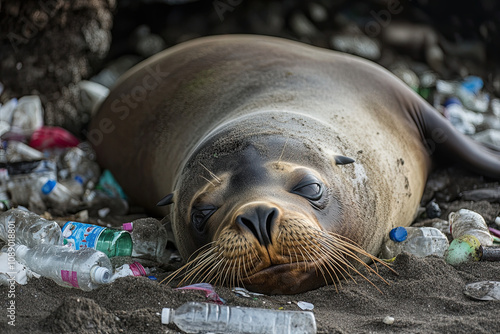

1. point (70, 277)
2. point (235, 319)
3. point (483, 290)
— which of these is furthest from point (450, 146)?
point (70, 277)

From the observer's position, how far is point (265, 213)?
9.23ft

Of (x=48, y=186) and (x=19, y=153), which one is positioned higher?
(x=48, y=186)

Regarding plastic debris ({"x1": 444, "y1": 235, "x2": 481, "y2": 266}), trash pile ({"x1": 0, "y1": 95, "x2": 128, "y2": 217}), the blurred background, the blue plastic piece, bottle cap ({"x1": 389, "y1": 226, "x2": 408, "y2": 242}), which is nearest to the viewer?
plastic debris ({"x1": 444, "y1": 235, "x2": 481, "y2": 266})

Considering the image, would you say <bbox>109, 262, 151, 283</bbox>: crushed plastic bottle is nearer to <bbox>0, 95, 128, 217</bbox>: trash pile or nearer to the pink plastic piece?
<bbox>0, 95, 128, 217</bbox>: trash pile

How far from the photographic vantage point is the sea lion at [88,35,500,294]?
297cm

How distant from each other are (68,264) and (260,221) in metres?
1.05

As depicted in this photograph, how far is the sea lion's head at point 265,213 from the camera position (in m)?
2.85

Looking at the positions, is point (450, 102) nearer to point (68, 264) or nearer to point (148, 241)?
point (148, 241)

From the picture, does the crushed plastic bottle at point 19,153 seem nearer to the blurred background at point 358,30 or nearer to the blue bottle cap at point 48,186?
the blue bottle cap at point 48,186

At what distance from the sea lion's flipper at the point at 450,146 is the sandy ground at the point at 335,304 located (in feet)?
5.15

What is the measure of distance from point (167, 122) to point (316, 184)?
7.02ft

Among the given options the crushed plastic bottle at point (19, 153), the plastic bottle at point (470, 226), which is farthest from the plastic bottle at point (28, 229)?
the plastic bottle at point (470, 226)

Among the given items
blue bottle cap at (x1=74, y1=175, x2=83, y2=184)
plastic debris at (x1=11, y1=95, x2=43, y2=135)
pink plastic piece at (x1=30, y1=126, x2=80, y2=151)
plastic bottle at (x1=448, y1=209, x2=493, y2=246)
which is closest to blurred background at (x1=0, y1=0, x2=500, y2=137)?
plastic debris at (x1=11, y1=95, x2=43, y2=135)

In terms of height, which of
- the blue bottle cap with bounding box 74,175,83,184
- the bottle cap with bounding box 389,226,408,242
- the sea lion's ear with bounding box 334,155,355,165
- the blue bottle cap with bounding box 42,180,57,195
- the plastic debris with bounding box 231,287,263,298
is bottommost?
the blue bottle cap with bounding box 74,175,83,184
